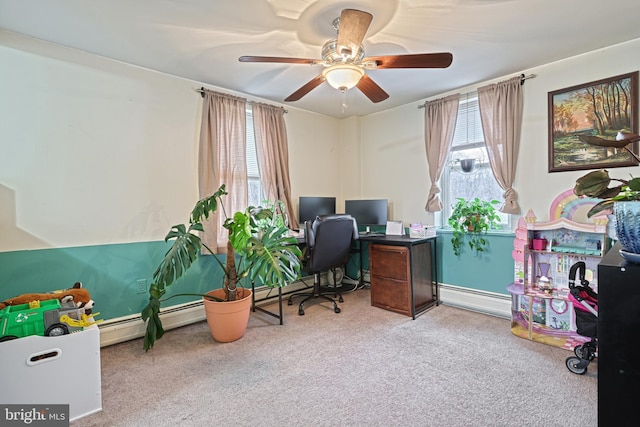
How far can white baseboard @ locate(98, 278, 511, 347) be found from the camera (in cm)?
258

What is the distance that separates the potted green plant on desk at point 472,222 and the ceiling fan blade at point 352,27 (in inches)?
82.3

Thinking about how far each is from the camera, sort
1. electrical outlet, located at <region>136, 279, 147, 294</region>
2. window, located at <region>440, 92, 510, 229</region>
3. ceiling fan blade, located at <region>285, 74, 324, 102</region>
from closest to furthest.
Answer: ceiling fan blade, located at <region>285, 74, 324, 102</region>, electrical outlet, located at <region>136, 279, 147, 294</region>, window, located at <region>440, 92, 510, 229</region>

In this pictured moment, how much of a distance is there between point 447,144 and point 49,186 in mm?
3685

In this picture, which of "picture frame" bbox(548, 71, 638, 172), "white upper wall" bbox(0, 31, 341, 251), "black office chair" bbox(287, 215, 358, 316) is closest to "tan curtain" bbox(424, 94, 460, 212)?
"picture frame" bbox(548, 71, 638, 172)

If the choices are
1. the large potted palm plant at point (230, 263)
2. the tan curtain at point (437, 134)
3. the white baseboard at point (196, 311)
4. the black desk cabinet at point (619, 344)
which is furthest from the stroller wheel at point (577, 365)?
the large potted palm plant at point (230, 263)

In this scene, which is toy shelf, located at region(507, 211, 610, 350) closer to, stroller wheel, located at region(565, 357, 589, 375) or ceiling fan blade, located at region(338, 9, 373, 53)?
stroller wheel, located at region(565, 357, 589, 375)

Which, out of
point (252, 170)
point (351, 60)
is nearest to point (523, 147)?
point (351, 60)

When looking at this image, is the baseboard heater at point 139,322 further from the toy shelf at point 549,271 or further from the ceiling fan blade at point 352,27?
the toy shelf at point 549,271

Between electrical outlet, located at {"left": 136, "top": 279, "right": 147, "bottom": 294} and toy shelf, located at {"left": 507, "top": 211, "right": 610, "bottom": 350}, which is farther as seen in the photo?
electrical outlet, located at {"left": 136, "top": 279, "right": 147, "bottom": 294}

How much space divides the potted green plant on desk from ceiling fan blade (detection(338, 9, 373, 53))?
2090mm

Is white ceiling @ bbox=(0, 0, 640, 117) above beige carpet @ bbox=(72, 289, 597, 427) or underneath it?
above

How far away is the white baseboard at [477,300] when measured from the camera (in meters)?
3.05

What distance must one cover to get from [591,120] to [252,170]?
321 centimetres

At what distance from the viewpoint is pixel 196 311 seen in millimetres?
3074
